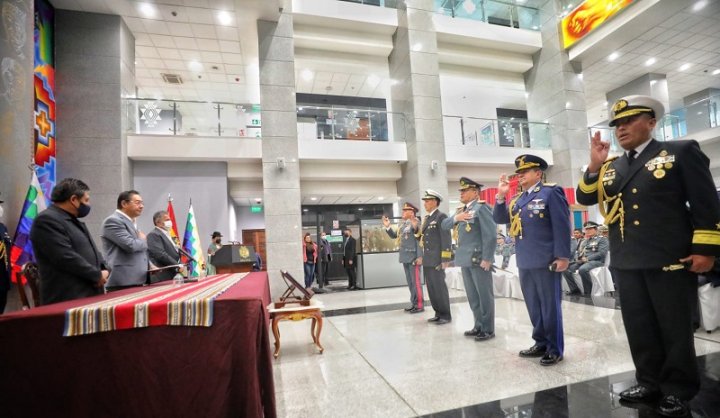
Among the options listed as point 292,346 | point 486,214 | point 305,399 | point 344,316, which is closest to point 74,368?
point 305,399

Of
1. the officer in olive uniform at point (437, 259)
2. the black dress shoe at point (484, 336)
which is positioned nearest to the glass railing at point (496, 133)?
the officer in olive uniform at point (437, 259)

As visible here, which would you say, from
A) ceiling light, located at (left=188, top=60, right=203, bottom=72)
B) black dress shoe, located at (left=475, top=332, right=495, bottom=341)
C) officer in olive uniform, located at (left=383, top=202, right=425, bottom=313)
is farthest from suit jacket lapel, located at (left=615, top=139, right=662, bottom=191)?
ceiling light, located at (left=188, top=60, right=203, bottom=72)

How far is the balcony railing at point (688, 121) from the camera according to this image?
33.8 feet

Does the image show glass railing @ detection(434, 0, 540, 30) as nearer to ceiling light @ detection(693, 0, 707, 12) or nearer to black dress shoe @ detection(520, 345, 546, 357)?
ceiling light @ detection(693, 0, 707, 12)

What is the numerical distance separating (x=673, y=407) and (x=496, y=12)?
11.7m

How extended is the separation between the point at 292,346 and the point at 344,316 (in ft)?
5.28

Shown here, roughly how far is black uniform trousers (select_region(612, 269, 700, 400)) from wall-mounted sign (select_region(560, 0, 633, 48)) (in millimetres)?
9485

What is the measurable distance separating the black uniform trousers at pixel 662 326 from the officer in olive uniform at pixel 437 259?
2.42 meters

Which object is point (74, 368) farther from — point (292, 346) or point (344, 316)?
point (344, 316)

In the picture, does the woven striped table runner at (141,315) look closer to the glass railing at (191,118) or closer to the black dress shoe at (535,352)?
the black dress shoe at (535,352)

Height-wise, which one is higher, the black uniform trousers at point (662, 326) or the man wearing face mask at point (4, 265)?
the man wearing face mask at point (4, 265)

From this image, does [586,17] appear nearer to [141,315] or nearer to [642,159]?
[642,159]

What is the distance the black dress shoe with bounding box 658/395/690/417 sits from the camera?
1.76 meters

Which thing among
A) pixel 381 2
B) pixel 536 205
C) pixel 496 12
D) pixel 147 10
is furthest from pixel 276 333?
pixel 496 12
